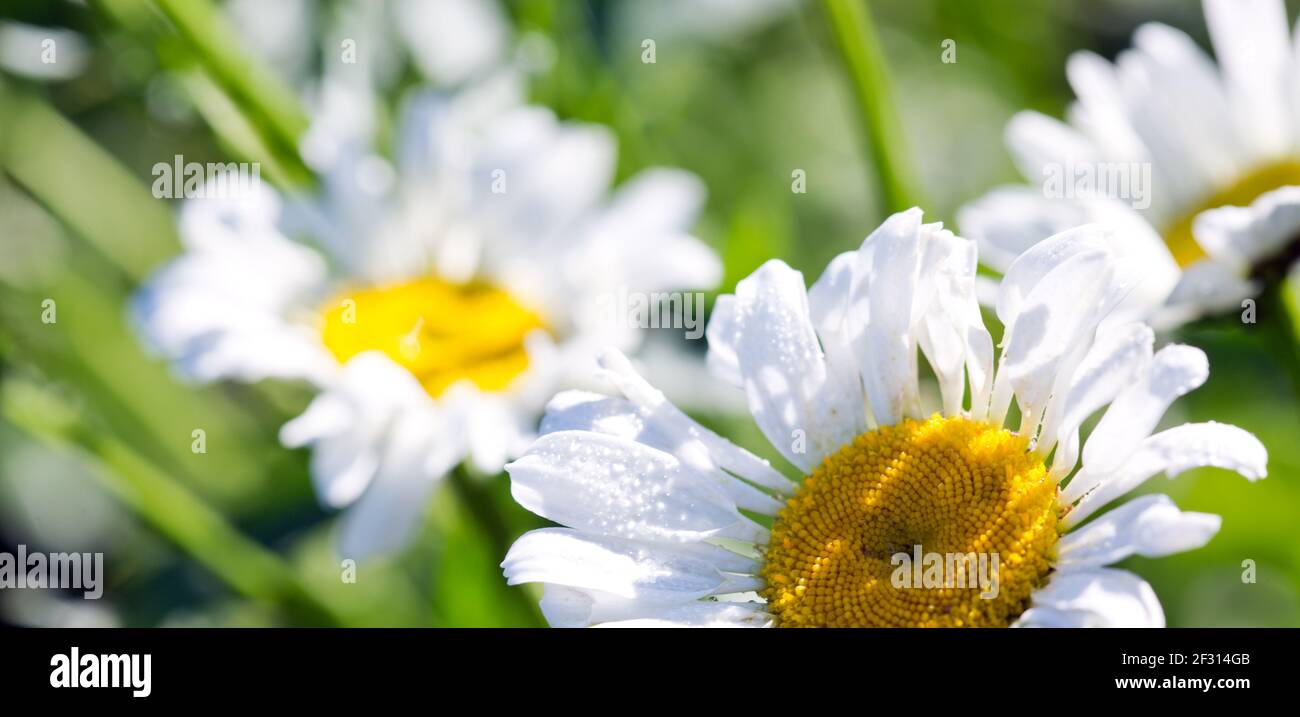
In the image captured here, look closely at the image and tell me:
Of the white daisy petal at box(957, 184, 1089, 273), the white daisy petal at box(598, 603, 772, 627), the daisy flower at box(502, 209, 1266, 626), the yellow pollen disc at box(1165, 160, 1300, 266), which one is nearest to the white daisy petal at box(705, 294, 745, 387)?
the daisy flower at box(502, 209, 1266, 626)

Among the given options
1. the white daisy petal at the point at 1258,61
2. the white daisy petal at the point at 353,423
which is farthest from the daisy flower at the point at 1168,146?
the white daisy petal at the point at 353,423

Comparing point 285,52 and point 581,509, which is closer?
point 581,509

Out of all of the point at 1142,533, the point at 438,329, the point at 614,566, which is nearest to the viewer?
the point at 1142,533

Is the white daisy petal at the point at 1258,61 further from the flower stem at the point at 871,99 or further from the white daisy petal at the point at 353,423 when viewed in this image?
the white daisy petal at the point at 353,423

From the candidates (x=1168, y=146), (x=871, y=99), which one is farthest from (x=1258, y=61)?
(x=871, y=99)

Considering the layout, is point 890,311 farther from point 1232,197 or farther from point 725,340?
point 1232,197

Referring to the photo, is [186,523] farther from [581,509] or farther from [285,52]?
[285,52]
